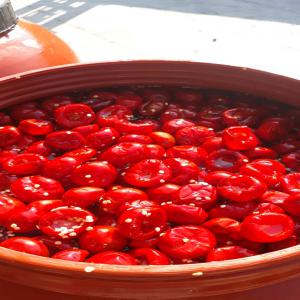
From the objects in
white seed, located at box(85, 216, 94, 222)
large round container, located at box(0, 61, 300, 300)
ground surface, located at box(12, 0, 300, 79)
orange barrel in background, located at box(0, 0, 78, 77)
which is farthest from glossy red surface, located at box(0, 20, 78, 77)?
ground surface, located at box(12, 0, 300, 79)

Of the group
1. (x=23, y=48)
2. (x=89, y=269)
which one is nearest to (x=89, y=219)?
(x=89, y=269)

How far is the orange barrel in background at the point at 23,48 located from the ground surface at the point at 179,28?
2.17 metres

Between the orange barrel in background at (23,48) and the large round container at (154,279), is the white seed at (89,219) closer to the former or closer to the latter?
the large round container at (154,279)

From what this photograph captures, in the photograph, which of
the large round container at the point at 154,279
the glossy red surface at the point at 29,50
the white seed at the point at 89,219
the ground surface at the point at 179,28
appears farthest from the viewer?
the ground surface at the point at 179,28

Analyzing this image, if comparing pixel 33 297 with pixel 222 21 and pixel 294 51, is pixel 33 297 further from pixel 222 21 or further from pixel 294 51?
pixel 222 21

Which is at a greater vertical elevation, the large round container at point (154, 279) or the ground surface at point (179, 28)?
the large round container at point (154, 279)

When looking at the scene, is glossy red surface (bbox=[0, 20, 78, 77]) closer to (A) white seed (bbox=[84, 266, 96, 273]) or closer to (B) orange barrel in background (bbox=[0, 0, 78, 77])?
(B) orange barrel in background (bbox=[0, 0, 78, 77])

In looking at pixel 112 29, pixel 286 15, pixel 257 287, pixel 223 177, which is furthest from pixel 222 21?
pixel 257 287

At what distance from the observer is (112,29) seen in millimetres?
5723

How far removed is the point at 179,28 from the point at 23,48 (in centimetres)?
391

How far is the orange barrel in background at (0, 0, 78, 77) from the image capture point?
1974 mm

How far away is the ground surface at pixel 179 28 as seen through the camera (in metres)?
4.72

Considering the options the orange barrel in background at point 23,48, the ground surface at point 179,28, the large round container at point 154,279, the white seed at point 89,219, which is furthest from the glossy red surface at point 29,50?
the ground surface at point 179,28

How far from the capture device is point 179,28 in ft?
18.7
